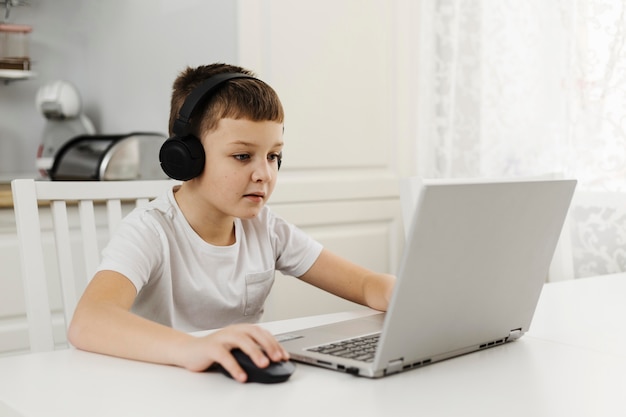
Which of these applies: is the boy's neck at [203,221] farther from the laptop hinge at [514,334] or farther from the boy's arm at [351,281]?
the laptop hinge at [514,334]

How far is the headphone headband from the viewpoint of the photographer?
1133mm

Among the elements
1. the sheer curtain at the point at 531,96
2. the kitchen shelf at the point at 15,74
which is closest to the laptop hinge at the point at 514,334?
the sheer curtain at the point at 531,96

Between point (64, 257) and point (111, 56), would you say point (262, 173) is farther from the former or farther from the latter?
point (111, 56)

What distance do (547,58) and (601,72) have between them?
0.19 metres

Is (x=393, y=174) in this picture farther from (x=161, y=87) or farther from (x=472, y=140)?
(x=161, y=87)

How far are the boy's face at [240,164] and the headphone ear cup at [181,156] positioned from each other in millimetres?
30

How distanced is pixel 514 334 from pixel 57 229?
730 mm

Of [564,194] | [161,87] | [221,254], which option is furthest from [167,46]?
[564,194]

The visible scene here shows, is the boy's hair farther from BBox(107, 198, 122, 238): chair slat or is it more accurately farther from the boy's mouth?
BBox(107, 198, 122, 238): chair slat

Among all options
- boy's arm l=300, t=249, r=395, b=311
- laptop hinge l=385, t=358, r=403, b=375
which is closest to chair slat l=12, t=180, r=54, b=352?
boy's arm l=300, t=249, r=395, b=311

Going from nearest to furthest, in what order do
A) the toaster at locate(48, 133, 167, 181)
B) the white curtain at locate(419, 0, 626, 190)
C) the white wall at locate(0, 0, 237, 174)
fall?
the white curtain at locate(419, 0, 626, 190), the toaster at locate(48, 133, 167, 181), the white wall at locate(0, 0, 237, 174)

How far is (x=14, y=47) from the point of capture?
259 cm

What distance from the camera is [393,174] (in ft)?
8.21

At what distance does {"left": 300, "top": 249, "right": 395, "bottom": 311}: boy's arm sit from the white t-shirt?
86 mm
